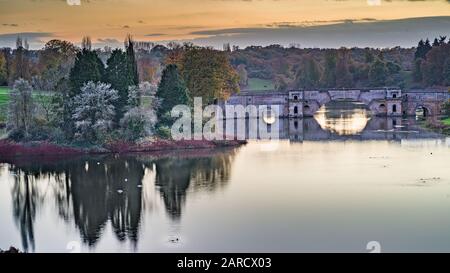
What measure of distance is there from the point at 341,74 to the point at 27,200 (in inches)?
2761

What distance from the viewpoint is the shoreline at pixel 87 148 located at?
133 ft

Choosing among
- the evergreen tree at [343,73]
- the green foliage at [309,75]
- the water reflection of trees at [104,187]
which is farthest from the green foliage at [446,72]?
the water reflection of trees at [104,187]

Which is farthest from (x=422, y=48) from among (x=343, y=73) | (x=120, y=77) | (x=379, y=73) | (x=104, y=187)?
(x=104, y=187)

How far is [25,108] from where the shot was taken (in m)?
43.1

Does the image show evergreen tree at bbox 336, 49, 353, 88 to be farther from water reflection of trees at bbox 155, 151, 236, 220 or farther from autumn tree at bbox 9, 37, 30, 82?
water reflection of trees at bbox 155, 151, 236, 220

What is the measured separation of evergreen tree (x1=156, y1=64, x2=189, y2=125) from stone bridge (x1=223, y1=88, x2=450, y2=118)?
15962 millimetres

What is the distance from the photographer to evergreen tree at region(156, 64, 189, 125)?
4659 cm

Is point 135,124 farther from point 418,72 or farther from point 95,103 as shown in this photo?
point 418,72

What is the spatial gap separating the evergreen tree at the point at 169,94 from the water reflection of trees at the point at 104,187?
7.07 m

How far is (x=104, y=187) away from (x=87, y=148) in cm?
1181

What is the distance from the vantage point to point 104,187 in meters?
30.0

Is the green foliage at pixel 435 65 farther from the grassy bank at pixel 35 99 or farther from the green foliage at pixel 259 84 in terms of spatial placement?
the grassy bank at pixel 35 99

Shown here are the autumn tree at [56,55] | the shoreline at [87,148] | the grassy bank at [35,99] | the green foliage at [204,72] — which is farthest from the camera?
the autumn tree at [56,55]

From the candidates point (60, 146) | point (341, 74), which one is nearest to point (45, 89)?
point (60, 146)
